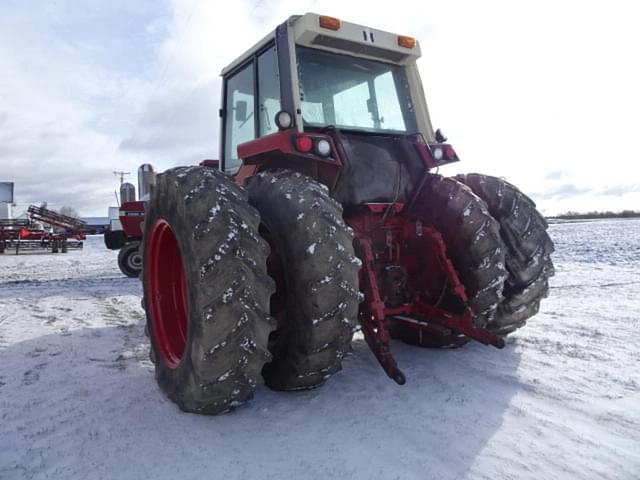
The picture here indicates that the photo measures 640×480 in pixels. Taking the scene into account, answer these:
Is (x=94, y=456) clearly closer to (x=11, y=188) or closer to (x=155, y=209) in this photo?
(x=155, y=209)

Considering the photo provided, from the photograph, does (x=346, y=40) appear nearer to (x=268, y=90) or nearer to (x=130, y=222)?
(x=268, y=90)

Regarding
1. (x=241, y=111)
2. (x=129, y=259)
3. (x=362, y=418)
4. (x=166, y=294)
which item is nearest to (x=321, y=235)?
(x=362, y=418)

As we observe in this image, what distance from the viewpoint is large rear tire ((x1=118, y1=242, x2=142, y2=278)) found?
10.9 meters

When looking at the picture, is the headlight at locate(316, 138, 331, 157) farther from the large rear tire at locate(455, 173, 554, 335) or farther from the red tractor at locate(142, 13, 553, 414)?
the large rear tire at locate(455, 173, 554, 335)

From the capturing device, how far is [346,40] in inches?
151

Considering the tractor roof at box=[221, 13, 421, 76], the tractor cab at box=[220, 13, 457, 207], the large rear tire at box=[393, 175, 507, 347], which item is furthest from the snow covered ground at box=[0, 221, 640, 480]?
the tractor roof at box=[221, 13, 421, 76]

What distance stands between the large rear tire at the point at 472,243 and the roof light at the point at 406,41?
4.24 feet

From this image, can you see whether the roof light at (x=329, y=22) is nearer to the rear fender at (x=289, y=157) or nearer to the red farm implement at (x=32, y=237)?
the rear fender at (x=289, y=157)

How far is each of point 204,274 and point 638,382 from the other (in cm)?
287

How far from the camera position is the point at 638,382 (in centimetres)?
321

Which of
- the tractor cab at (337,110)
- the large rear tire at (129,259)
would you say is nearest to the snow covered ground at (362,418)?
the tractor cab at (337,110)

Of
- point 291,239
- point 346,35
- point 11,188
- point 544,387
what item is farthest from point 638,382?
point 11,188

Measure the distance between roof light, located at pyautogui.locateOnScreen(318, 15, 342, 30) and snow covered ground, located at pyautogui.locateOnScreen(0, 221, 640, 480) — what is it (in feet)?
8.41

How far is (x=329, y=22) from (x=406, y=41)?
86 cm
